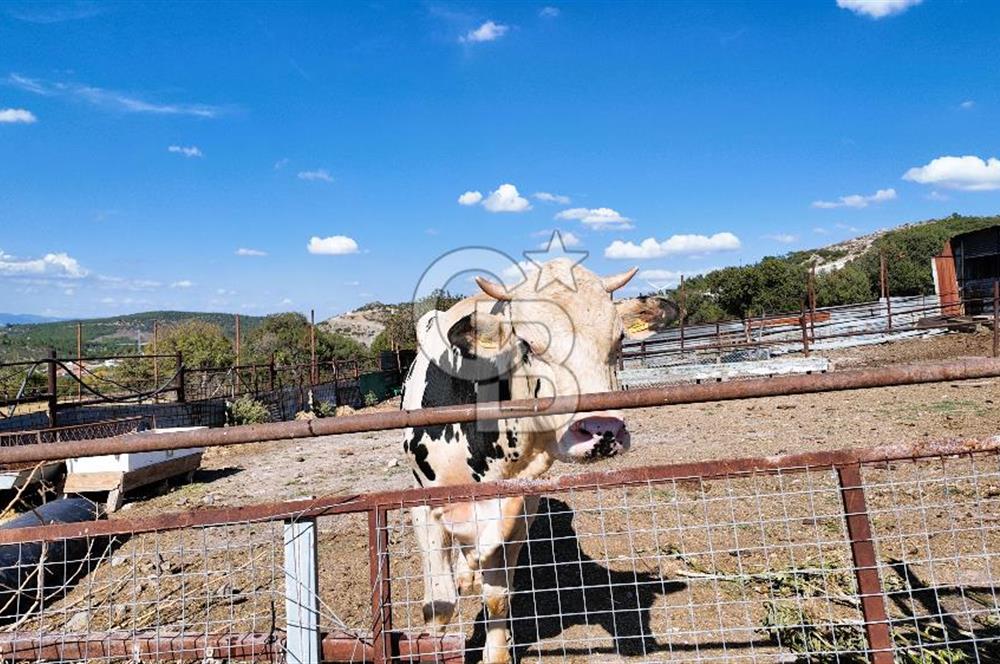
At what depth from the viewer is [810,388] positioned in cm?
212

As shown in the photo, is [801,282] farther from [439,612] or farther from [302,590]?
[302,590]

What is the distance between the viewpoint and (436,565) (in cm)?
372

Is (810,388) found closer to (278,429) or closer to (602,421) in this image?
(602,421)

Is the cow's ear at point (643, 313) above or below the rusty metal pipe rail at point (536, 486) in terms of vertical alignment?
above

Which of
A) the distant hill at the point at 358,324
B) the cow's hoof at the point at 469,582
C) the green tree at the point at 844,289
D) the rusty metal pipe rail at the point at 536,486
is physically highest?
the distant hill at the point at 358,324

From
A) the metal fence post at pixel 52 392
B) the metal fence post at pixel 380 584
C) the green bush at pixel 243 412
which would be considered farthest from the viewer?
Answer: the green bush at pixel 243 412

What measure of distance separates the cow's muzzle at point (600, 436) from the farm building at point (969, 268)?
28.1m

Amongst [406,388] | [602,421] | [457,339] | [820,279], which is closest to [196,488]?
[406,388]

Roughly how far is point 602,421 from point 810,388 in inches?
31.5

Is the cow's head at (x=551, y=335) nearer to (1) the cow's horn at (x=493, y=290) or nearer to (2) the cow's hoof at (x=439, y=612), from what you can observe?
(1) the cow's horn at (x=493, y=290)

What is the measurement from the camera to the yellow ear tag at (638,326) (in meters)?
4.00

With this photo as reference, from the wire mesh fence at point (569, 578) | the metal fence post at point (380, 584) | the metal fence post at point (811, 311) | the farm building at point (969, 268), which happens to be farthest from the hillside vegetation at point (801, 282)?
the metal fence post at point (380, 584)

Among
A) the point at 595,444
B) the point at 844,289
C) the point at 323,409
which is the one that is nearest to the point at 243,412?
the point at 323,409

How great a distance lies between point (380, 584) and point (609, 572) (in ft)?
4.96
